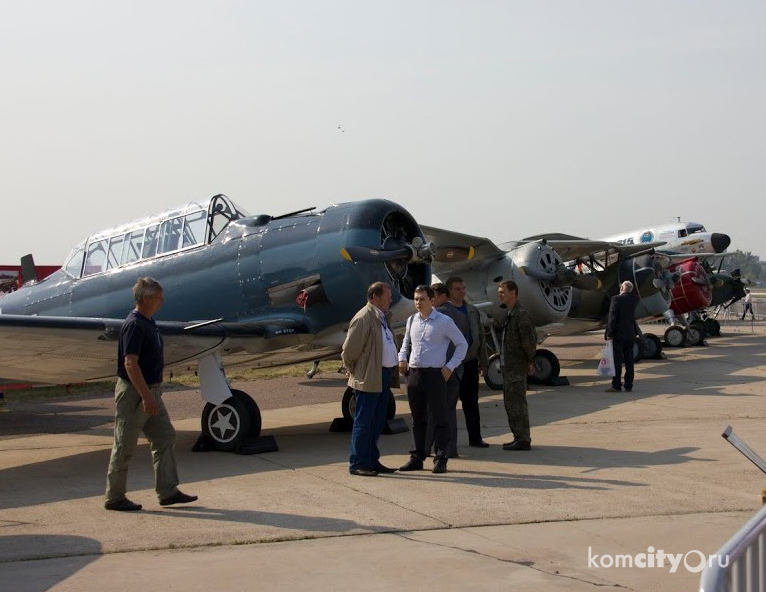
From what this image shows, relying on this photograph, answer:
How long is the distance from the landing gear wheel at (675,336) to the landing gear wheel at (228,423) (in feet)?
61.7

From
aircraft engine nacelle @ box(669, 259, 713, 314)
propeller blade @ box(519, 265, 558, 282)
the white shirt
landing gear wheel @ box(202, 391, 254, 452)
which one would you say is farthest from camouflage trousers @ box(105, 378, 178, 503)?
aircraft engine nacelle @ box(669, 259, 713, 314)

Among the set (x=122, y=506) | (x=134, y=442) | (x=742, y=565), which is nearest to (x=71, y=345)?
(x=134, y=442)

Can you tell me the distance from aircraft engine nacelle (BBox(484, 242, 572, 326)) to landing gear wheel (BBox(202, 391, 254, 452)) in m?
7.42

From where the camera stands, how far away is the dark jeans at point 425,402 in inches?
321

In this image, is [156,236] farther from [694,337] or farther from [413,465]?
[694,337]

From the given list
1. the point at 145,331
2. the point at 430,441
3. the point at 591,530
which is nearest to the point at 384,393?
the point at 430,441

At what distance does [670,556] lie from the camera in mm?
5078

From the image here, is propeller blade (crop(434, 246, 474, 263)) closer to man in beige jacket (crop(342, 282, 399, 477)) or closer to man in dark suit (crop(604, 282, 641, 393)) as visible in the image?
man in dark suit (crop(604, 282, 641, 393))

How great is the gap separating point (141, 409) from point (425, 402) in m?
2.59

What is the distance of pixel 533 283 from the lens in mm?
16422

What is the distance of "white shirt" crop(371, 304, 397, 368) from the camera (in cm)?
812

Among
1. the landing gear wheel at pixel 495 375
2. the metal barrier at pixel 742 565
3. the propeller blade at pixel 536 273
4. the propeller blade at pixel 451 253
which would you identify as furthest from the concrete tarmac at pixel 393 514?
the propeller blade at pixel 451 253

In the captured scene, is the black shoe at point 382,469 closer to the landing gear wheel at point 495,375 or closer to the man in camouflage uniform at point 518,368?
the man in camouflage uniform at point 518,368

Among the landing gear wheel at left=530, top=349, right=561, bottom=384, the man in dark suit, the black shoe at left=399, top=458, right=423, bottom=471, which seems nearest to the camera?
the black shoe at left=399, top=458, right=423, bottom=471
